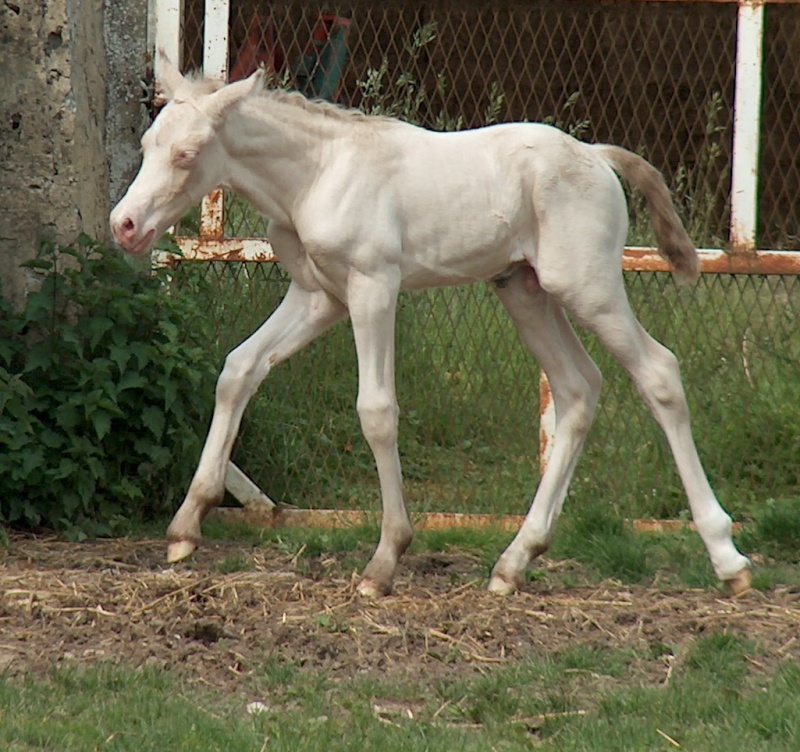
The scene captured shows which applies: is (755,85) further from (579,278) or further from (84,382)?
(84,382)

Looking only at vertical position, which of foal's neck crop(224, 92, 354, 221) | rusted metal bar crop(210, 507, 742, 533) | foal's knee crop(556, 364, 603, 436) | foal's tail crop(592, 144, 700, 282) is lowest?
rusted metal bar crop(210, 507, 742, 533)

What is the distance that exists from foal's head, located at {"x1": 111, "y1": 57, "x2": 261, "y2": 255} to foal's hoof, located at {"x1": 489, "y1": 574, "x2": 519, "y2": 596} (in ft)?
5.92

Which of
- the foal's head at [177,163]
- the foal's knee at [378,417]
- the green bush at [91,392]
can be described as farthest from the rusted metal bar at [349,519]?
the foal's head at [177,163]

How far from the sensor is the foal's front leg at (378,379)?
5.46 meters

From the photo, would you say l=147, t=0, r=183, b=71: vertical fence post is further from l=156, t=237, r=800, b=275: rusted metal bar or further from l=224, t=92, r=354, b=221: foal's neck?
l=224, t=92, r=354, b=221: foal's neck

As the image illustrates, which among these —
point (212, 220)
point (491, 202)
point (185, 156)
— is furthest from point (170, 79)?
point (212, 220)

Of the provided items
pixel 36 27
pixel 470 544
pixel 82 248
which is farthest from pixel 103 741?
pixel 36 27

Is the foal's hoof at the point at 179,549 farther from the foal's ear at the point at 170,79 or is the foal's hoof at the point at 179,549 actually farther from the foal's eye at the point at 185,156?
the foal's ear at the point at 170,79

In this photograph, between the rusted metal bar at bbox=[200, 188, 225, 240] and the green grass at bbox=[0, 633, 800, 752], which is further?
the rusted metal bar at bbox=[200, 188, 225, 240]

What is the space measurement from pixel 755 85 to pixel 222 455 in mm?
3382

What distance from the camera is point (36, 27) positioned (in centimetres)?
679

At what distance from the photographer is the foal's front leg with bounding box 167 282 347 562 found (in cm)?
584

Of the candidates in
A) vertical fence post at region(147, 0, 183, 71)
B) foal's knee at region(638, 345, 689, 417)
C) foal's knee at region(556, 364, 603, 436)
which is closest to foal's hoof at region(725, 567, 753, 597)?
foal's knee at region(638, 345, 689, 417)

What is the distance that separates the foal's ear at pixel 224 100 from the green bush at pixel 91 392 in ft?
4.54
